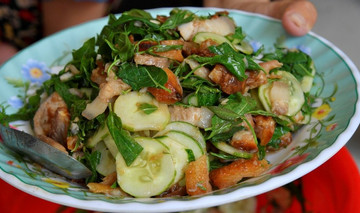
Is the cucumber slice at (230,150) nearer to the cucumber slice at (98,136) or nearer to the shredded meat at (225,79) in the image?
the shredded meat at (225,79)

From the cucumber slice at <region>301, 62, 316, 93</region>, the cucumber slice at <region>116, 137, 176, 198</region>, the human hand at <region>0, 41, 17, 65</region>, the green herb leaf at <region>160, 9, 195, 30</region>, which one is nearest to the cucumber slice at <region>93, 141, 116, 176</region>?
the cucumber slice at <region>116, 137, 176, 198</region>

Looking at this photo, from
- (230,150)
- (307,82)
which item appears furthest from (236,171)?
(307,82)

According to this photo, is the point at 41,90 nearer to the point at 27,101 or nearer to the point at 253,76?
the point at 27,101

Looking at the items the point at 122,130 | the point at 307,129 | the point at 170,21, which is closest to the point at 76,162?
the point at 122,130

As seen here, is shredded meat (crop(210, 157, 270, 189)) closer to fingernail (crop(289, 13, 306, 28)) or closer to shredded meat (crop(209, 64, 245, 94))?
shredded meat (crop(209, 64, 245, 94))

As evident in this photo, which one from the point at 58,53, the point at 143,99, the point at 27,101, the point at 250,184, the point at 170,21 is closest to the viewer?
the point at 250,184

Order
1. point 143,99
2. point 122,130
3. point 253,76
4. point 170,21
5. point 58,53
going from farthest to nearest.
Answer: point 58,53 → point 170,21 → point 253,76 → point 143,99 → point 122,130
